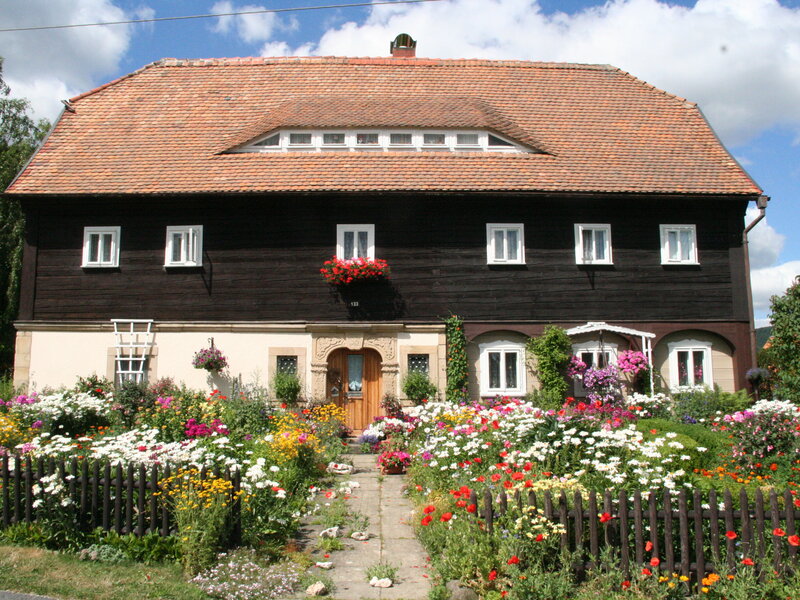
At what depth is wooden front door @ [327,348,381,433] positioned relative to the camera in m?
14.6

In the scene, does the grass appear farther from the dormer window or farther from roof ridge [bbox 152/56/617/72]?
roof ridge [bbox 152/56/617/72]

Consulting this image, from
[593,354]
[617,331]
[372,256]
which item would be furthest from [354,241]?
[617,331]

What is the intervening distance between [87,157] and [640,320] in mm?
14717

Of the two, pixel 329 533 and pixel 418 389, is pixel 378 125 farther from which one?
pixel 329 533

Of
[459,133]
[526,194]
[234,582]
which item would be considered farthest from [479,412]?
[459,133]

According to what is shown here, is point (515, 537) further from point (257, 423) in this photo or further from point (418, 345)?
point (418, 345)

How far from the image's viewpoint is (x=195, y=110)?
17.2 m

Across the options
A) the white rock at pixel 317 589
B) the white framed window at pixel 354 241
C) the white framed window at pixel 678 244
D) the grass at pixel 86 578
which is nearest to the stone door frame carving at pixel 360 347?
the white framed window at pixel 354 241

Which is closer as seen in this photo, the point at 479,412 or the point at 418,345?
the point at 479,412

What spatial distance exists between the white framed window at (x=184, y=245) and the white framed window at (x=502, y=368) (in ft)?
24.1

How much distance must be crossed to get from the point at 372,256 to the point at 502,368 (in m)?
4.16

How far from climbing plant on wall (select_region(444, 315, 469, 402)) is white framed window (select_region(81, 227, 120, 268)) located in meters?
8.39

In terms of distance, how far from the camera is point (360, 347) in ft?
47.3

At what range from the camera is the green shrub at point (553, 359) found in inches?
553
